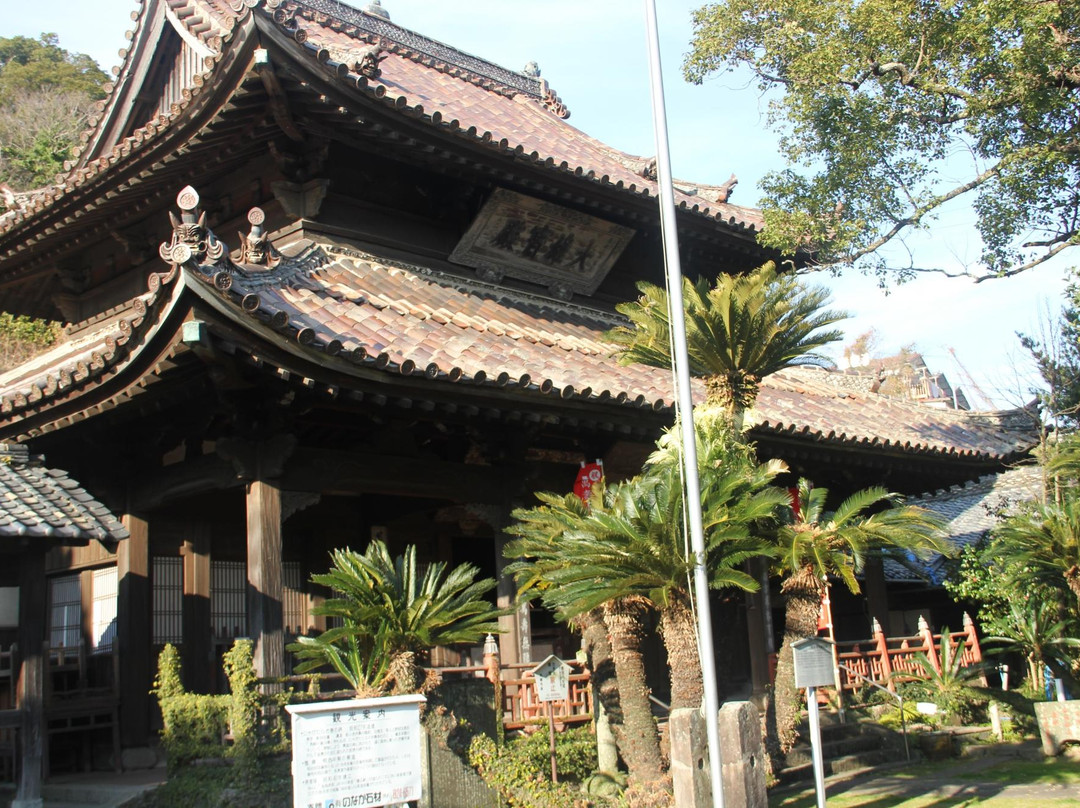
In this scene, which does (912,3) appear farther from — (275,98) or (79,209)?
(79,209)

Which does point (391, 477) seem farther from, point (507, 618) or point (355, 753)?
point (355, 753)

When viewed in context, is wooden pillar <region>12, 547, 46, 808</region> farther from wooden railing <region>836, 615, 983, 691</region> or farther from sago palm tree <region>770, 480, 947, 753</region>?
wooden railing <region>836, 615, 983, 691</region>

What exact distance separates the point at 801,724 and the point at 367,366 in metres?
7.18

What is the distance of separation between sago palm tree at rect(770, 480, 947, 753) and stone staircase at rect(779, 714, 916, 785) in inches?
82.6

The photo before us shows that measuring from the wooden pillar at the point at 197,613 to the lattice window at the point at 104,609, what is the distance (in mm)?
1004

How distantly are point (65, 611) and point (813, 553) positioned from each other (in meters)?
9.80

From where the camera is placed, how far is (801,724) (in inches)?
520

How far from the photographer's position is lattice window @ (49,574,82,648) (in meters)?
13.9

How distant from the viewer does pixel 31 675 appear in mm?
10039

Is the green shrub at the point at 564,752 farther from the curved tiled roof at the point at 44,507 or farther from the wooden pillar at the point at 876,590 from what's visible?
the wooden pillar at the point at 876,590

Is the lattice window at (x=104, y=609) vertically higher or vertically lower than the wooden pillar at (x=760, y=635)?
higher

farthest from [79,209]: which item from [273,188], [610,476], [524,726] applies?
[524,726]

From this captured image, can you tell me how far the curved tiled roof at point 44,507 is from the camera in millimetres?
9742

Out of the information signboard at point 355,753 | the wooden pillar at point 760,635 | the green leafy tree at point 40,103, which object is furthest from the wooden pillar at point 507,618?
the green leafy tree at point 40,103
